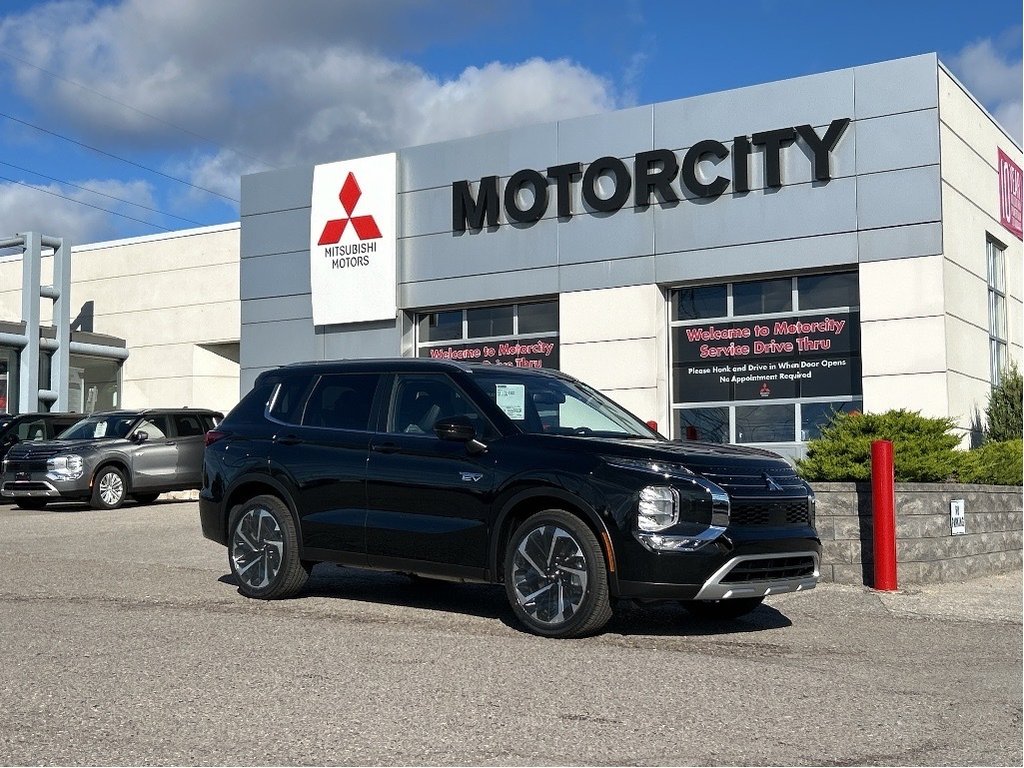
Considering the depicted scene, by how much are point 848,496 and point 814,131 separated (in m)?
8.42

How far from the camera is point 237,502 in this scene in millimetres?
9875

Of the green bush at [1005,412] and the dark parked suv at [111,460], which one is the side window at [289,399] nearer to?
the dark parked suv at [111,460]

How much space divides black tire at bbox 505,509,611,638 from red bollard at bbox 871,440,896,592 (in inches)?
153

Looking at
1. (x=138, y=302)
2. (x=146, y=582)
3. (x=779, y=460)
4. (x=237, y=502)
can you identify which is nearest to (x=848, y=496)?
(x=779, y=460)

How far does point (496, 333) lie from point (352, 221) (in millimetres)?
3464

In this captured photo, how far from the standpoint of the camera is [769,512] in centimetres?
791

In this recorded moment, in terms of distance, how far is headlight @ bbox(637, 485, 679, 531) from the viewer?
24.9 ft

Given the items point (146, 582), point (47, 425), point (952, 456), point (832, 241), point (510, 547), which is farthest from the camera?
point (47, 425)

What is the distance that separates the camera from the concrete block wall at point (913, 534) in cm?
1092

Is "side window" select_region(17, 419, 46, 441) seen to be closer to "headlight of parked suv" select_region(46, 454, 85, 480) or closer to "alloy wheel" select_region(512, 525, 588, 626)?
"headlight of parked suv" select_region(46, 454, 85, 480)

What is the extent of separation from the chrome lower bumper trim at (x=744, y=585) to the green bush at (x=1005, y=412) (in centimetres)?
1107

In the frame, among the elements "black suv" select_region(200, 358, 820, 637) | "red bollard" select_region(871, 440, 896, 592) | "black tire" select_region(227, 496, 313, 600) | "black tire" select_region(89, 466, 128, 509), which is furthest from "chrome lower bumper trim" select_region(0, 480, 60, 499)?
"red bollard" select_region(871, 440, 896, 592)

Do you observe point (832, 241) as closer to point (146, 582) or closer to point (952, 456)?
point (952, 456)

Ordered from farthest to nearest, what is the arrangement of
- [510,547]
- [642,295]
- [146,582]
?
[642,295]
[146,582]
[510,547]
